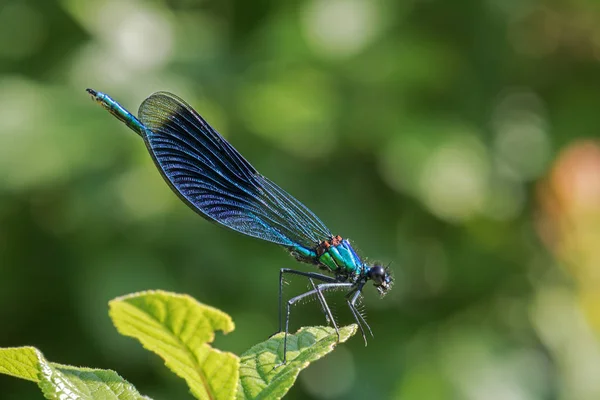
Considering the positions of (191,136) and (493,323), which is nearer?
(191,136)

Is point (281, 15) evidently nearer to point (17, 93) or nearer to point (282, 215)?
point (17, 93)

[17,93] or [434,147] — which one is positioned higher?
[434,147]

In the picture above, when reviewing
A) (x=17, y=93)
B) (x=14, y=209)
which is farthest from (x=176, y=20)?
(x=14, y=209)

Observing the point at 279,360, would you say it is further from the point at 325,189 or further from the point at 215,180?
the point at 325,189

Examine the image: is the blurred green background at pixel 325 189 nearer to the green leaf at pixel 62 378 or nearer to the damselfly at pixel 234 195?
the damselfly at pixel 234 195

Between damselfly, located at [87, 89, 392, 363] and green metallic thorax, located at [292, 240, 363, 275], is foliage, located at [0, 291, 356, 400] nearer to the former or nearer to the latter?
damselfly, located at [87, 89, 392, 363]

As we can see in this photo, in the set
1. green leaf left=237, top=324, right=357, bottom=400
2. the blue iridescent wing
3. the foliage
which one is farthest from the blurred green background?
the foliage

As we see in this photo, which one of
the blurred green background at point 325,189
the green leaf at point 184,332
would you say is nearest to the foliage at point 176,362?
the green leaf at point 184,332
